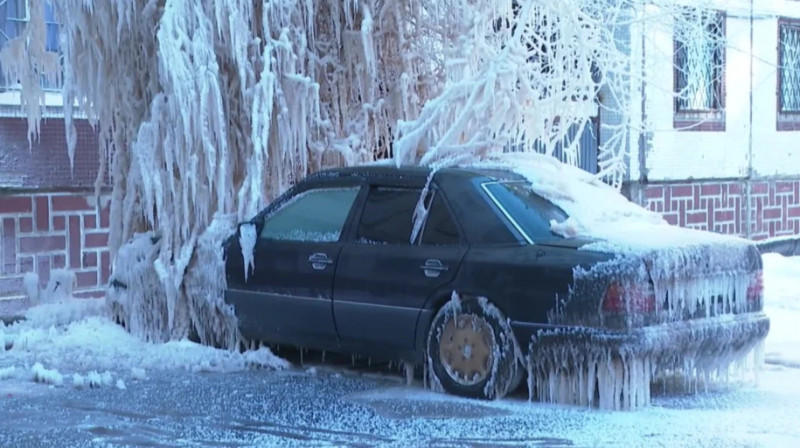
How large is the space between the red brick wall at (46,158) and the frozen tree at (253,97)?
43 centimetres

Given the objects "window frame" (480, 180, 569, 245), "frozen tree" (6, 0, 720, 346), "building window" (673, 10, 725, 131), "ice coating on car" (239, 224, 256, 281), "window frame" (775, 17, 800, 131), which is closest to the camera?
"window frame" (480, 180, 569, 245)

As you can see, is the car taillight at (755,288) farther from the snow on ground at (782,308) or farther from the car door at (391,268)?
the car door at (391,268)

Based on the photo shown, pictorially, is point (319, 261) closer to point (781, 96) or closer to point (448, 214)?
point (448, 214)

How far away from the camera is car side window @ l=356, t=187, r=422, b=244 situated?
28.9ft

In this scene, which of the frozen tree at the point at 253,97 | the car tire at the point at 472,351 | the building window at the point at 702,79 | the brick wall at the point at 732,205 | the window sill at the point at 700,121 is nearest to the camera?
the car tire at the point at 472,351

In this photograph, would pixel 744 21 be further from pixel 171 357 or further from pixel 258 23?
pixel 171 357

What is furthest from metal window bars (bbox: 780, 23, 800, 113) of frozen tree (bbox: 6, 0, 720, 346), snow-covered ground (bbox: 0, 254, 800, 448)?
snow-covered ground (bbox: 0, 254, 800, 448)

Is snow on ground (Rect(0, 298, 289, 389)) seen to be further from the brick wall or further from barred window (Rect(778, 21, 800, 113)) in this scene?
barred window (Rect(778, 21, 800, 113))

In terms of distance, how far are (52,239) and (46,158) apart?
777mm

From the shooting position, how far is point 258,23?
1084 centimetres

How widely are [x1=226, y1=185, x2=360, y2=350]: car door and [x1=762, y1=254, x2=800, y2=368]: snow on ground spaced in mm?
3409

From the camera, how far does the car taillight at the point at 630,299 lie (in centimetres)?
771

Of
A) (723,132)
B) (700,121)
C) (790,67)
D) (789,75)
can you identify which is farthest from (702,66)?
(789,75)

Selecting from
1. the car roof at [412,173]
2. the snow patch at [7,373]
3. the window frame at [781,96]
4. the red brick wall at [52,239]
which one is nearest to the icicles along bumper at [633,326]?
the car roof at [412,173]
